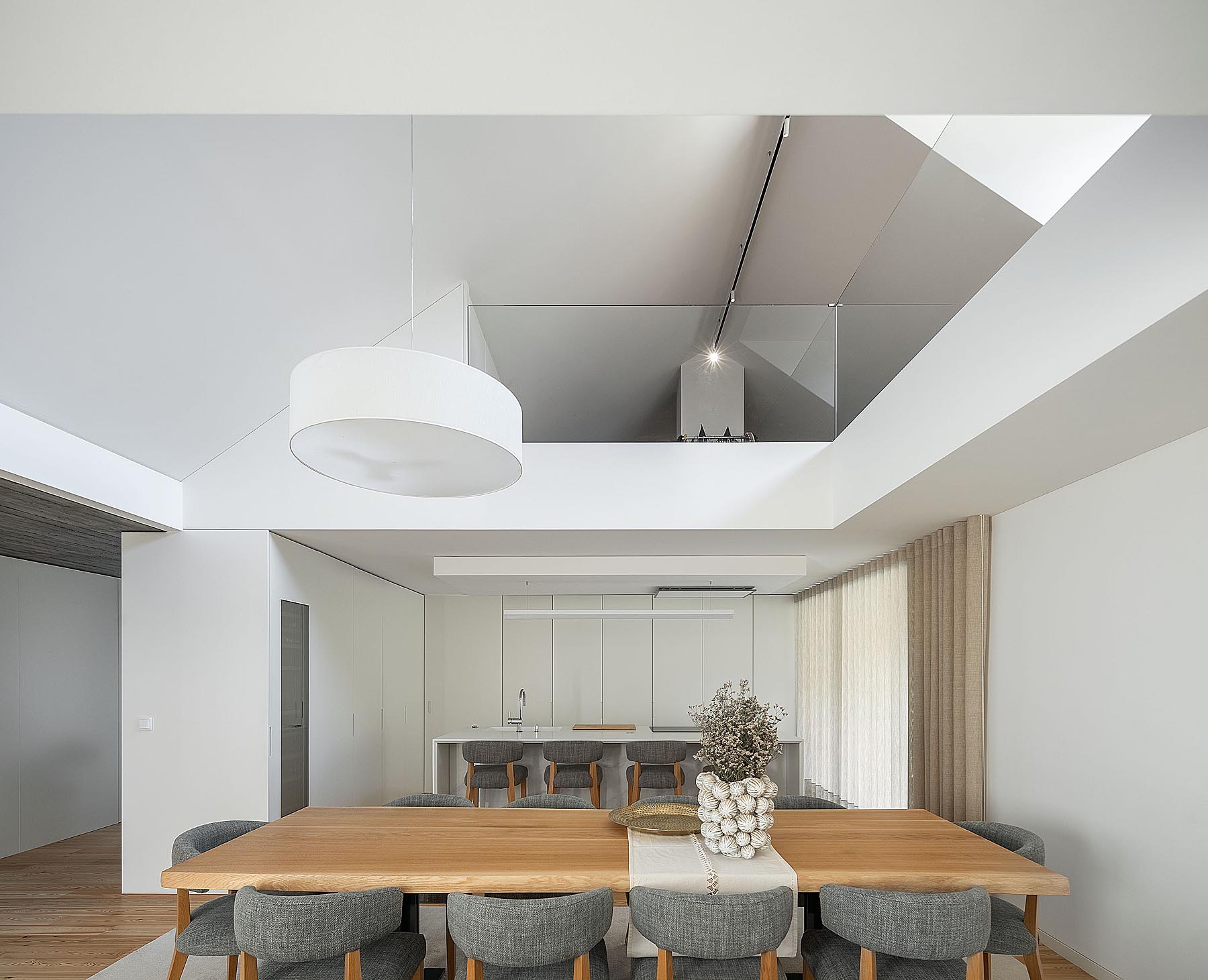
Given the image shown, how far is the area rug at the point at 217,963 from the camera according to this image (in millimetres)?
4180

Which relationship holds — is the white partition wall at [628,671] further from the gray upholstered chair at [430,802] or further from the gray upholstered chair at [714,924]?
the gray upholstered chair at [714,924]

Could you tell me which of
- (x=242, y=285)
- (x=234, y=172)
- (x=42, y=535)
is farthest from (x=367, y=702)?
(x=234, y=172)

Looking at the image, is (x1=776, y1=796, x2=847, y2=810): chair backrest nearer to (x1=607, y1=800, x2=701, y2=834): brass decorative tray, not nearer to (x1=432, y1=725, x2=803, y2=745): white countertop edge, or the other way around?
(x1=607, y1=800, x2=701, y2=834): brass decorative tray

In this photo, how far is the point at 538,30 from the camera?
1.31m

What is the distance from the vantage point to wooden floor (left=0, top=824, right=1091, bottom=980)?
436 cm

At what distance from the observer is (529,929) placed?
2834 mm

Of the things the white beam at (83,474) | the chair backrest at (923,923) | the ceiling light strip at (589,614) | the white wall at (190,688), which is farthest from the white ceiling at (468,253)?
the chair backrest at (923,923)

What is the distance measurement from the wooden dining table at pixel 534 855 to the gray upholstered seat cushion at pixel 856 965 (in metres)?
0.26

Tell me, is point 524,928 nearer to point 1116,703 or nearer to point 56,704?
point 1116,703

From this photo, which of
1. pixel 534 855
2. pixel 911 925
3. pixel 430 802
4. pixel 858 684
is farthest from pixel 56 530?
pixel 858 684

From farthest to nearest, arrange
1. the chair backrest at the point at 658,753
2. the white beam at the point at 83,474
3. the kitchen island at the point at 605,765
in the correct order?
1. the kitchen island at the point at 605,765
2. the chair backrest at the point at 658,753
3. the white beam at the point at 83,474

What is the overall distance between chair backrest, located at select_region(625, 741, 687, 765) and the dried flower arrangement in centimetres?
341

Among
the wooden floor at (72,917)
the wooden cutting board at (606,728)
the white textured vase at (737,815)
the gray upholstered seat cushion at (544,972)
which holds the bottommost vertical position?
the wooden floor at (72,917)

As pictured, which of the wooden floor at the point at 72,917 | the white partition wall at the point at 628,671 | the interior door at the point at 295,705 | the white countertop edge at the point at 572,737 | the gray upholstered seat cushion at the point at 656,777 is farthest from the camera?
the white partition wall at the point at 628,671
